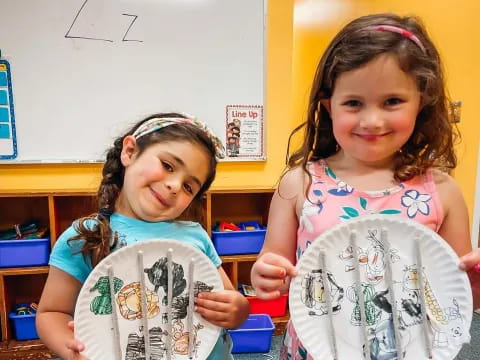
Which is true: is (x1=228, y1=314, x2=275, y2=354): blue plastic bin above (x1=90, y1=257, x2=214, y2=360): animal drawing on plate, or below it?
below

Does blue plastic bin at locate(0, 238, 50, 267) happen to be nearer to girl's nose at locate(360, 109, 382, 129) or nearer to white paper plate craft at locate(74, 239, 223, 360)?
white paper plate craft at locate(74, 239, 223, 360)

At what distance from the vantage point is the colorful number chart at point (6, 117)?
188cm

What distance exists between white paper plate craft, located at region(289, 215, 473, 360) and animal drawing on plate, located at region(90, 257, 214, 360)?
20 cm

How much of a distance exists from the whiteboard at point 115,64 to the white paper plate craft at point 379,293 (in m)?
1.56

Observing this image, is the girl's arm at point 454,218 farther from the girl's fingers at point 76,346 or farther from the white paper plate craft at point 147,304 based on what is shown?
the girl's fingers at point 76,346

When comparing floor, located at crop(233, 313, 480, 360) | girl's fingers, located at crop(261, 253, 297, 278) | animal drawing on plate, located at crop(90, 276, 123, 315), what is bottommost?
floor, located at crop(233, 313, 480, 360)

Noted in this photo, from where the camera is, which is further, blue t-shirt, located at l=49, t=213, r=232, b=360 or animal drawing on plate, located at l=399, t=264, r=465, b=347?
blue t-shirt, located at l=49, t=213, r=232, b=360

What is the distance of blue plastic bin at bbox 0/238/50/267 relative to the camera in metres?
1.82

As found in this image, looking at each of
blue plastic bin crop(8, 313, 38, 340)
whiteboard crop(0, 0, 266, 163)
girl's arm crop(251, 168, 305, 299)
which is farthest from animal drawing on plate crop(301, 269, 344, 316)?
blue plastic bin crop(8, 313, 38, 340)

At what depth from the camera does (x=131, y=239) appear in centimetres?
77

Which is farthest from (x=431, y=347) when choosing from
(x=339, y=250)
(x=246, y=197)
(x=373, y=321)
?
(x=246, y=197)

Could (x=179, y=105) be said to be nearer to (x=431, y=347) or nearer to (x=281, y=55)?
(x=281, y=55)

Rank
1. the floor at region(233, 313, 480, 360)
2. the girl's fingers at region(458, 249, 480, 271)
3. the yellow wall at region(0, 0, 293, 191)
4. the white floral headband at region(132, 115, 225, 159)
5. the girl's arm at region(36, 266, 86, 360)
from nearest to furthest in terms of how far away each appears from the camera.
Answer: the girl's fingers at region(458, 249, 480, 271) → the girl's arm at region(36, 266, 86, 360) → the white floral headband at region(132, 115, 225, 159) → the floor at region(233, 313, 480, 360) → the yellow wall at region(0, 0, 293, 191)

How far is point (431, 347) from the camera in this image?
0.62m
